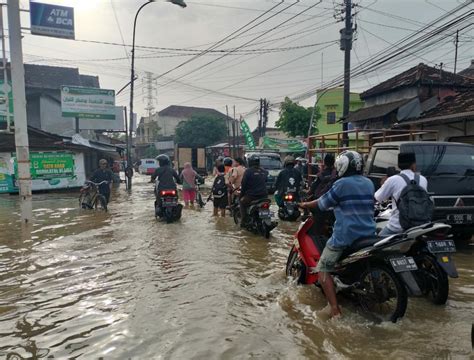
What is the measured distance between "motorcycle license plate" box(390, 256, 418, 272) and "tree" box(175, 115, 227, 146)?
50645mm

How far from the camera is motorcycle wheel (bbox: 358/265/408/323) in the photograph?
381 cm

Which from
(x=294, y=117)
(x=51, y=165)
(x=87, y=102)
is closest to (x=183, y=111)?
(x=294, y=117)

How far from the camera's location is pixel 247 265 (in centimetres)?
645

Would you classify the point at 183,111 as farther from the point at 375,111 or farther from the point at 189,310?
the point at 189,310

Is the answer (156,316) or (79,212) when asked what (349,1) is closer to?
(79,212)

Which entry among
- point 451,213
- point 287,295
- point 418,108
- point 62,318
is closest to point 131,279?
point 62,318

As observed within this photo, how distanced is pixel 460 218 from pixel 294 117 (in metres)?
27.3

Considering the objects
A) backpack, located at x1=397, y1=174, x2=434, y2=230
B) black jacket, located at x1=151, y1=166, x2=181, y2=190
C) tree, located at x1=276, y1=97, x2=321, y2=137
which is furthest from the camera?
tree, located at x1=276, y1=97, x2=321, y2=137

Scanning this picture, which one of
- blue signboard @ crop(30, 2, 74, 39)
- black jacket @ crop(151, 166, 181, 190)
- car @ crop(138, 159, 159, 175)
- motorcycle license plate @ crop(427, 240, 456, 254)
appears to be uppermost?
blue signboard @ crop(30, 2, 74, 39)

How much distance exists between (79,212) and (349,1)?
1385 centimetres

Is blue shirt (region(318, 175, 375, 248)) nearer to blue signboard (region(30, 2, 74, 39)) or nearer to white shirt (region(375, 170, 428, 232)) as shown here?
white shirt (region(375, 170, 428, 232))

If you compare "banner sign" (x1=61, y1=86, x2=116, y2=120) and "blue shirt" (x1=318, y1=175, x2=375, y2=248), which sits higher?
"banner sign" (x1=61, y1=86, x2=116, y2=120)

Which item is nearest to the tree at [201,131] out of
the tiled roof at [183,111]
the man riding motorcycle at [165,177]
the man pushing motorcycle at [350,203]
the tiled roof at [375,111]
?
the tiled roof at [183,111]

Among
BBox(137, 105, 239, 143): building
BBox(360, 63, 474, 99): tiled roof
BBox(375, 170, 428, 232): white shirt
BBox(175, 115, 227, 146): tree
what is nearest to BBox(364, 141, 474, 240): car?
BBox(375, 170, 428, 232): white shirt
